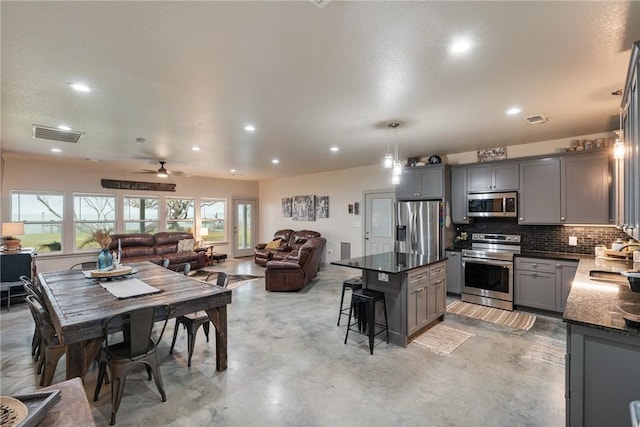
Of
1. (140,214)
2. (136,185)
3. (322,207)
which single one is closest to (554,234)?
(322,207)

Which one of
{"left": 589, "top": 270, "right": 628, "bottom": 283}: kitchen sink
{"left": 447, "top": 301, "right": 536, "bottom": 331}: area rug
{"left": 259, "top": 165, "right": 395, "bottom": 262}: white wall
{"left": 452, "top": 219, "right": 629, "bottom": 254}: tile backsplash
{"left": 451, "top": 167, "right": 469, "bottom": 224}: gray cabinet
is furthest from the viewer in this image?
{"left": 259, "top": 165, "right": 395, "bottom": 262}: white wall

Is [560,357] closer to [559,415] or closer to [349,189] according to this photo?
[559,415]

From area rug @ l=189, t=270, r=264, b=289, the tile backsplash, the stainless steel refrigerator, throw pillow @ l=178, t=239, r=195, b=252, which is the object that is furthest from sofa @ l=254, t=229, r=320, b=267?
the tile backsplash

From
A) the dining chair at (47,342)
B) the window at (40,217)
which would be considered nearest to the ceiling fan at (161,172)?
the window at (40,217)

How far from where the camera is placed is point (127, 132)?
13.8 ft

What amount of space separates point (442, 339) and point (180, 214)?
7.76m

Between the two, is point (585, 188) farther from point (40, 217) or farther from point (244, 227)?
point (40, 217)

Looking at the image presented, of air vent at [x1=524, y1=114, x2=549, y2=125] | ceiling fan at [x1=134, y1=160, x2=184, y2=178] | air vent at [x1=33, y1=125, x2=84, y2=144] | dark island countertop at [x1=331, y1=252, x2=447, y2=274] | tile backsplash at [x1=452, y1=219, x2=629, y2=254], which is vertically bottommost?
dark island countertop at [x1=331, y1=252, x2=447, y2=274]

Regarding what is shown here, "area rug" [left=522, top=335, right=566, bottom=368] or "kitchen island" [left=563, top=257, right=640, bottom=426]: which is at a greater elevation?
"kitchen island" [left=563, top=257, right=640, bottom=426]

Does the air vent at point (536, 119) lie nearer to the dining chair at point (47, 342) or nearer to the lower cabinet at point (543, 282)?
the lower cabinet at point (543, 282)

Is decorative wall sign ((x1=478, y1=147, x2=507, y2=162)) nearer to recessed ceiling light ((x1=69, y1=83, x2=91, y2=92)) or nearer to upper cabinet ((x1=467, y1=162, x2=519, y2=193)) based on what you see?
upper cabinet ((x1=467, y1=162, x2=519, y2=193))

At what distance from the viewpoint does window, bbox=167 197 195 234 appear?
337 inches

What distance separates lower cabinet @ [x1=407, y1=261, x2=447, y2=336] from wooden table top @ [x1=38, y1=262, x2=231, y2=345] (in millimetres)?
2026

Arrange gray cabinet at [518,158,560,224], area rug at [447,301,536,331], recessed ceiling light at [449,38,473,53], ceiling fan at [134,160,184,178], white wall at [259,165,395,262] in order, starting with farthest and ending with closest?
1. white wall at [259,165,395,262]
2. ceiling fan at [134,160,184,178]
3. gray cabinet at [518,158,560,224]
4. area rug at [447,301,536,331]
5. recessed ceiling light at [449,38,473,53]
